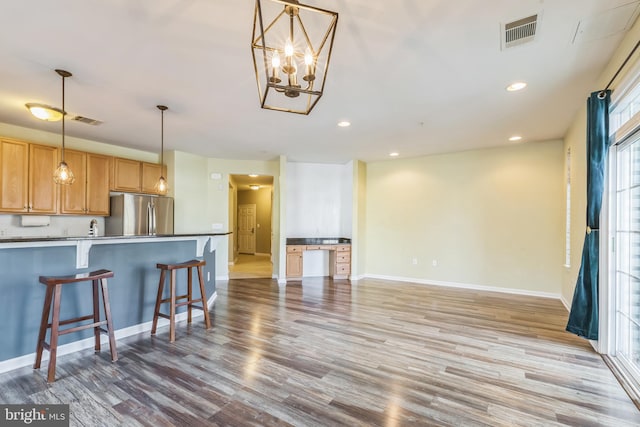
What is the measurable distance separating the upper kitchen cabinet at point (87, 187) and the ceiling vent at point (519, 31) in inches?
228

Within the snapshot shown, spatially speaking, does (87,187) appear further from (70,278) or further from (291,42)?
(291,42)

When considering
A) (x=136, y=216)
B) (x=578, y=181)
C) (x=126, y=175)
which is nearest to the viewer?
(x=578, y=181)

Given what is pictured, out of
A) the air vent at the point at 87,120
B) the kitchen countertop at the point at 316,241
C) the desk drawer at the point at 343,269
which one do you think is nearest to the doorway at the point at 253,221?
the kitchen countertop at the point at 316,241

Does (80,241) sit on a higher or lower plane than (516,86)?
lower

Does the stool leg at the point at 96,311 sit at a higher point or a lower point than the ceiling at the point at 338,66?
lower

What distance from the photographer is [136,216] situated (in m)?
5.29

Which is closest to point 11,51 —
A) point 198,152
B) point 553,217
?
point 198,152

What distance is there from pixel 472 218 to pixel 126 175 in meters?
6.46

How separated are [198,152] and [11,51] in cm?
362

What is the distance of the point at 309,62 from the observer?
5.24 feet

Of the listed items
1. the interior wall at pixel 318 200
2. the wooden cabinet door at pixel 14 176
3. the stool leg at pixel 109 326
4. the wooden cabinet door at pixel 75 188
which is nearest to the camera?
the stool leg at pixel 109 326

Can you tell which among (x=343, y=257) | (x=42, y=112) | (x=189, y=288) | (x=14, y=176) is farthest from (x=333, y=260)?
(x=14, y=176)

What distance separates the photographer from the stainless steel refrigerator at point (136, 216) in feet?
16.9

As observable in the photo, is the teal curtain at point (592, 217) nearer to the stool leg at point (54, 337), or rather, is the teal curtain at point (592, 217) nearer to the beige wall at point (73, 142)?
the stool leg at point (54, 337)
